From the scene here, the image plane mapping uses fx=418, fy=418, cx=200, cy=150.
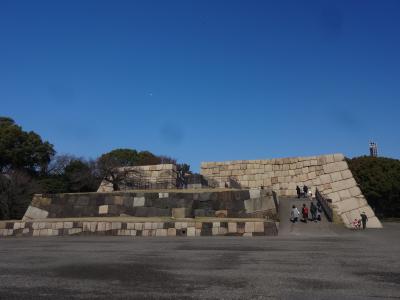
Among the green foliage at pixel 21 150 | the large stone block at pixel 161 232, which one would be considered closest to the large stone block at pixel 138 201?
the large stone block at pixel 161 232

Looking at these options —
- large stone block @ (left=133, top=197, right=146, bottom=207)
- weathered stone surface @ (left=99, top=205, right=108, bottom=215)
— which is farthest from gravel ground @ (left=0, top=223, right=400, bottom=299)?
weathered stone surface @ (left=99, top=205, right=108, bottom=215)

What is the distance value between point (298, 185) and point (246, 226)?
555 inches

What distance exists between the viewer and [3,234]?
2077 cm

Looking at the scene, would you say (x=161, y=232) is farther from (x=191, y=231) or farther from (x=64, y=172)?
(x=64, y=172)

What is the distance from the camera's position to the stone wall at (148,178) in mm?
29931

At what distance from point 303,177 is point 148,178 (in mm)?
11967

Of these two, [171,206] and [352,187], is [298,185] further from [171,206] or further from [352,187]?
[171,206]

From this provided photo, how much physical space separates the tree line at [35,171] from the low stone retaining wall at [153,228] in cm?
1061

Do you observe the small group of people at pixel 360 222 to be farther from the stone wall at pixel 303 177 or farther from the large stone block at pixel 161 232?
the large stone block at pixel 161 232

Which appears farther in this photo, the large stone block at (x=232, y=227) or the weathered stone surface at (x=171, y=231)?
the weathered stone surface at (x=171, y=231)

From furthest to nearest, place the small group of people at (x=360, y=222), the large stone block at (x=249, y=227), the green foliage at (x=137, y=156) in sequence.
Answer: the green foliage at (x=137, y=156)
the small group of people at (x=360, y=222)
the large stone block at (x=249, y=227)

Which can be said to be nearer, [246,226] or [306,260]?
[306,260]

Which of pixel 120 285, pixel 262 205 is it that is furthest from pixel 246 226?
pixel 120 285

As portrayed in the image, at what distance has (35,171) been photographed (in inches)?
1658
